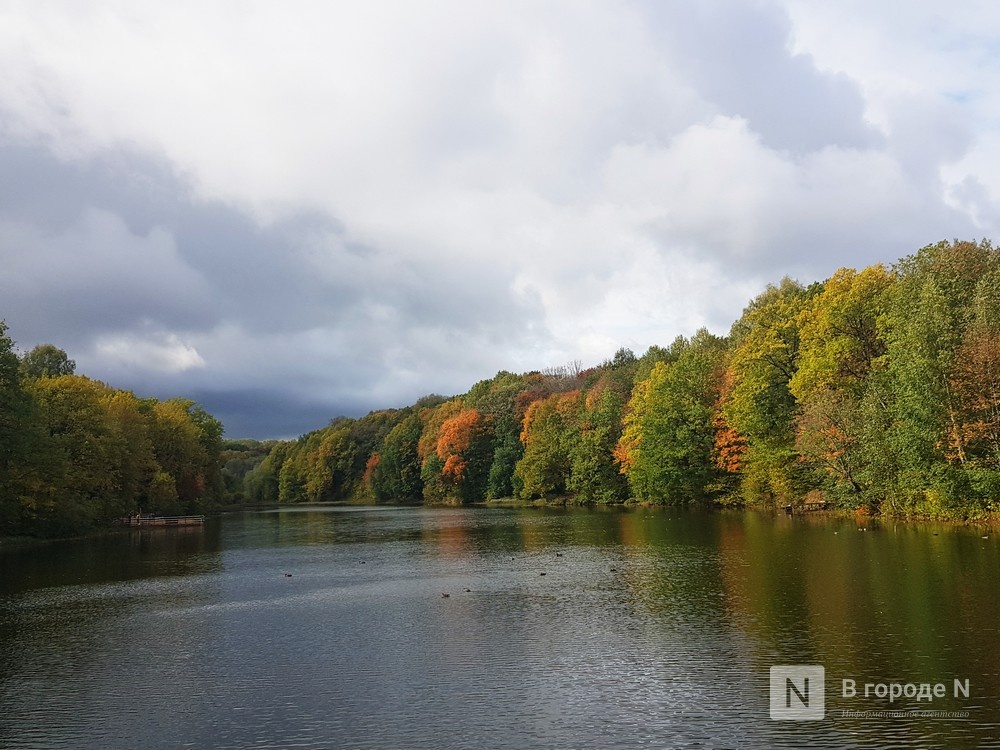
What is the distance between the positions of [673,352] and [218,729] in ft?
298

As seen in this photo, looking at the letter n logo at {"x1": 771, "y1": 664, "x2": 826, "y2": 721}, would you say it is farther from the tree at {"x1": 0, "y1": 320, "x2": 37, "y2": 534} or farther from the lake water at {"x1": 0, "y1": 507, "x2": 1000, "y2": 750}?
the tree at {"x1": 0, "y1": 320, "x2": 37, "y2": 534}

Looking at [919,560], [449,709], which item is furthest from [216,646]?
[919,560]

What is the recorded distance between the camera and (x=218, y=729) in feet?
50.4

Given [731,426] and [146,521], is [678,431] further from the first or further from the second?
[146,521]

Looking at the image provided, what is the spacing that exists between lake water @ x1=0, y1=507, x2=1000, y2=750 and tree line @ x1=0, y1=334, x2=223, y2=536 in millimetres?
20184

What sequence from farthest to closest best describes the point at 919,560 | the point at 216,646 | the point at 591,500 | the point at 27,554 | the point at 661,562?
the point at 591,500 < the point at 27,554 < the point at 661,562 < the point at 919,560 < the point at 216,646

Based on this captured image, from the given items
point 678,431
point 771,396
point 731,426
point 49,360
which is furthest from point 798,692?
point 49,360

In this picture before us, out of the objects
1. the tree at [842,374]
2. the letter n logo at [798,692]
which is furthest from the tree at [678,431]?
the letter n logo at [798,692]

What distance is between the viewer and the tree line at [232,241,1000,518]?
43688mm

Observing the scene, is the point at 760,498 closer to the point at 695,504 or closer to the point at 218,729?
the point at 695,504

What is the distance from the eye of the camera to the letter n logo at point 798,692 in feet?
48.8

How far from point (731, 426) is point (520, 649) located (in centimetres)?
5369

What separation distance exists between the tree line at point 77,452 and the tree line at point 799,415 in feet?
138

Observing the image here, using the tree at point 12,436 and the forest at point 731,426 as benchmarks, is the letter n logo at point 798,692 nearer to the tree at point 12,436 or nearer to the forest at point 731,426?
the forest at point 731,426
